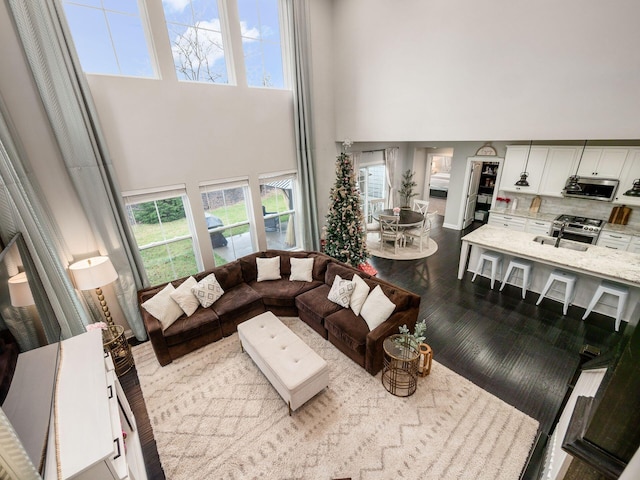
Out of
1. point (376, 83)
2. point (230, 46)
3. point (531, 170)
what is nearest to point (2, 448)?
point (230, 46)

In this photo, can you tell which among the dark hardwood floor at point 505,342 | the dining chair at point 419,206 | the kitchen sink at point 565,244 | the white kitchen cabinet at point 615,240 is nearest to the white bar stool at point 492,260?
the dark hardwood floor at point 505,342

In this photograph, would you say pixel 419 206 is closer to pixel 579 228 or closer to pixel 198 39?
pixel 579 228

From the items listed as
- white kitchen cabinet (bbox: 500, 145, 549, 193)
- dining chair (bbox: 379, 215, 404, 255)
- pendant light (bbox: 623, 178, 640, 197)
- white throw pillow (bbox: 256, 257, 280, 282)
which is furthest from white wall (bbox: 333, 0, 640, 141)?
white throw pillow (bbox: 256, 257, 280, 282)

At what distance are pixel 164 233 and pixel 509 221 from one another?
284 inches

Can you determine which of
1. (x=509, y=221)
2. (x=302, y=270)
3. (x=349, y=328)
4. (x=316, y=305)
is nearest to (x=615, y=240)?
(x=509, y=221)

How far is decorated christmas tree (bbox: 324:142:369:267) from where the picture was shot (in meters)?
5.03

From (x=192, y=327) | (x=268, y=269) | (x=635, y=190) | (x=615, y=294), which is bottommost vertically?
(x=192, y=327)

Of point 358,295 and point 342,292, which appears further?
point 342,292

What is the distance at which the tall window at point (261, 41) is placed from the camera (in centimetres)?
439

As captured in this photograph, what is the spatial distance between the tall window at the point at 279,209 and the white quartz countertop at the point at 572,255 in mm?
3431

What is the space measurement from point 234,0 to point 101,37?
76.2 inches

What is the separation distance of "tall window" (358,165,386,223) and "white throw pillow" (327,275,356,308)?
419 cm

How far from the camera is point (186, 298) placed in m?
3.87

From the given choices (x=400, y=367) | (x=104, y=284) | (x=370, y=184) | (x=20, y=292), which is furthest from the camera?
(x=370, y=184)
